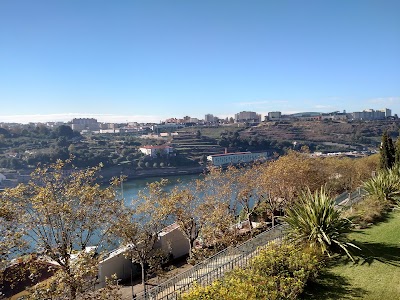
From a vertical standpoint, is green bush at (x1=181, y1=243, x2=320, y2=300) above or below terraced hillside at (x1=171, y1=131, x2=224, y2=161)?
above

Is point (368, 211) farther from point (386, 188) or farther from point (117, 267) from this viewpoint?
point (117, 267)

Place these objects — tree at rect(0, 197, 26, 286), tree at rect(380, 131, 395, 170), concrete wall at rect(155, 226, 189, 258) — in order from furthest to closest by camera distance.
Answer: tree at rect(380, 131, 395, 170), concrete wall at rect(155, 226, 189, 258), tree at rect(0, 197, 26, 286)

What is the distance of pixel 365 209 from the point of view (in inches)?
496

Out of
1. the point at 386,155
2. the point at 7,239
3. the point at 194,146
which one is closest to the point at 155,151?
the point at 194,146

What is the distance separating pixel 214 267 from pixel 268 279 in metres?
2.73

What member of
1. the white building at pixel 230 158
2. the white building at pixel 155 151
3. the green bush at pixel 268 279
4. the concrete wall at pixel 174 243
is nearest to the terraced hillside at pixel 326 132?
the white building at pixel 230 158

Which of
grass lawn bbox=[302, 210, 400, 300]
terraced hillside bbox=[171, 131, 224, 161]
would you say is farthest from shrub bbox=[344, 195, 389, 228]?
terraced hillside bbox=[171, 131, 224, 161]

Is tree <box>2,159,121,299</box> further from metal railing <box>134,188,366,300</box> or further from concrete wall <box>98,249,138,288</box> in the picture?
concrete wall <box>98,249,138,288</box>

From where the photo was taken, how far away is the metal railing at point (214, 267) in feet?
27.9

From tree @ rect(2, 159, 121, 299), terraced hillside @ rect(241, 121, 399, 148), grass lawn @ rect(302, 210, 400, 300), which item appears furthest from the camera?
terraced hillside @ rect(241, 121, 399, 148)

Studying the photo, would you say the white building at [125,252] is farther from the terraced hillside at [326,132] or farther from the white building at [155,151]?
the terraced hillside at [326,132]

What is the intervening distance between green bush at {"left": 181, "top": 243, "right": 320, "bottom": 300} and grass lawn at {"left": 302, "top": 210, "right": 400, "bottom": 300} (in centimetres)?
34

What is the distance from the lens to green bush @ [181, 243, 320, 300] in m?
5.62

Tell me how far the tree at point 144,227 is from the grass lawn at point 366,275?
6.90 metres
